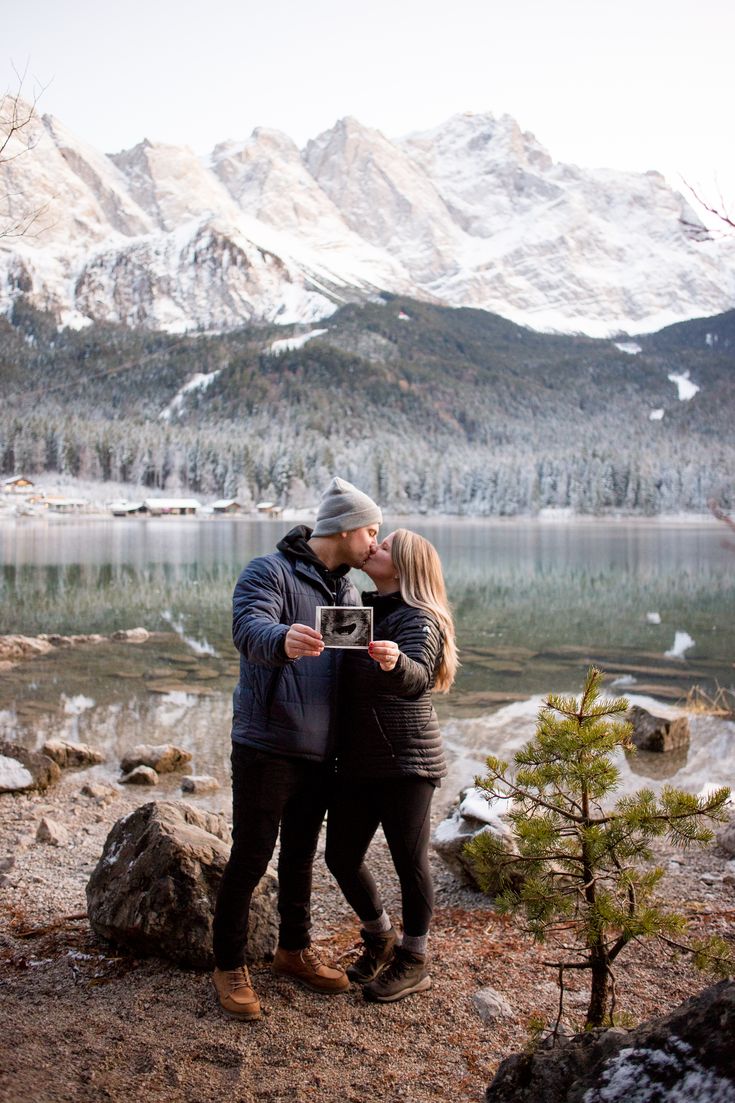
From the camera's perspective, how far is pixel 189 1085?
3.15 meters

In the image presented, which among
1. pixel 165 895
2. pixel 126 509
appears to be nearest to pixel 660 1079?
pixel 165 895

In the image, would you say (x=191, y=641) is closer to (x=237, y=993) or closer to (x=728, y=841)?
(x=728, y=841)

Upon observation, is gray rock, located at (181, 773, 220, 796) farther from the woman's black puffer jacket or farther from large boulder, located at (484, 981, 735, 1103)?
large boulder, located at (484, 981, 735, 1103)

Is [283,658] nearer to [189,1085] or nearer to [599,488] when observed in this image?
[189,1085]

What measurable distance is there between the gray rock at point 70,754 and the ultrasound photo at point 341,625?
22.3 feet

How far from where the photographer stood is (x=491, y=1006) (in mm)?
3881

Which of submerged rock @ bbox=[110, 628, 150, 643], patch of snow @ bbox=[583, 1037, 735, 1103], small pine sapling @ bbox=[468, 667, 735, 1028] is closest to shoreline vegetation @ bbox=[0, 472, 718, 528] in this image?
submerged rock @ bbox=[110, 628, 150, 643]

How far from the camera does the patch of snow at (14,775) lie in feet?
25.4

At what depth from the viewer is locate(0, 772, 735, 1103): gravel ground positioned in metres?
3.17

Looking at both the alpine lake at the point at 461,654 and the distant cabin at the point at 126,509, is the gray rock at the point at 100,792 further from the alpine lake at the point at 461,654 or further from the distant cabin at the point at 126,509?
the distant cabin at the point at 126,509

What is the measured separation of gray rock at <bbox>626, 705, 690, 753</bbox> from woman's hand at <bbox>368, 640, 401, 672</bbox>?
24.5ft

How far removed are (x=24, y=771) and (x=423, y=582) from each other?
546cm

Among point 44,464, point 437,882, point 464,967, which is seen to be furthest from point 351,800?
point 44,464

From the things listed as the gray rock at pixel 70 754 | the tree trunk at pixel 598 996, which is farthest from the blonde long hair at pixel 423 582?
the gray rock at pixel 70 754
